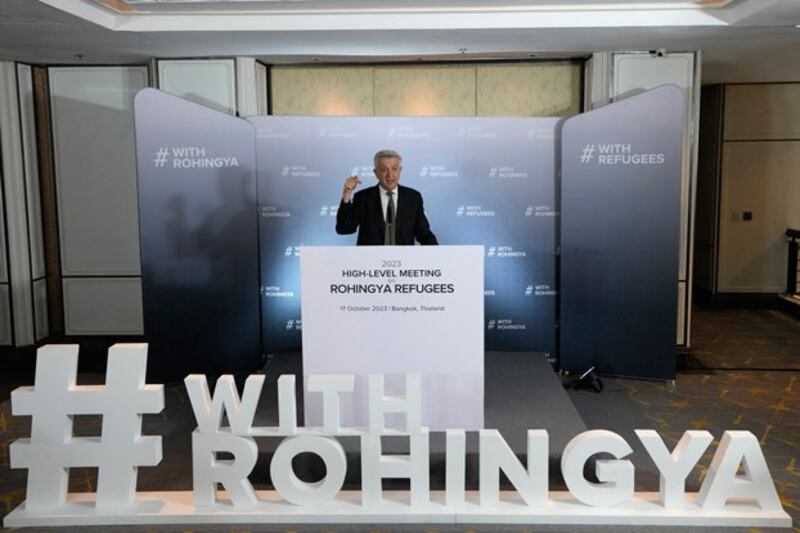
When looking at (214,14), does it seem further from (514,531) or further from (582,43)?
(514,531)

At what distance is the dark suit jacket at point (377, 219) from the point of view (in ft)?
22.0

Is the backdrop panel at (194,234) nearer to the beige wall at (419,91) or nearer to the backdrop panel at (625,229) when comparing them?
the beige wall at (419,91)

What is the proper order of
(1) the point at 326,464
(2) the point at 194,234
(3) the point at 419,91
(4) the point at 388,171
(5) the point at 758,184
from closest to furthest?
1. (1) the point at 326,464
2. (2) the point at 194,234
3. (4) the point at 388,171
4. (3) the point at 419,91
5. (5) the point at 758,184

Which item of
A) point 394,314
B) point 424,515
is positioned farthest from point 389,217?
point 424,515

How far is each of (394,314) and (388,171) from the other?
2.61m

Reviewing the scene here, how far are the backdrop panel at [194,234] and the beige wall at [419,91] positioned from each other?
1256 mm

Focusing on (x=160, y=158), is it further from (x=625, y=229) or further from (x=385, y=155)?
(x=625, y=229)

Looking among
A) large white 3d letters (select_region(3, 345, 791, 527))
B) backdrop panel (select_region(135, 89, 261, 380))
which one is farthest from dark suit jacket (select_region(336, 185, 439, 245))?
large white 3d letters (select_region(3, 345, 791, 527))

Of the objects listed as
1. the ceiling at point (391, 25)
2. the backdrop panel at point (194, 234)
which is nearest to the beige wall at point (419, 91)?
the ceiling at point (391, 25)

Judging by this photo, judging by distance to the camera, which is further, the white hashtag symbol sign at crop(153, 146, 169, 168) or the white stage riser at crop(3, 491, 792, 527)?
the white hashtag symbol sign at crop(153, 146, 169, 168)

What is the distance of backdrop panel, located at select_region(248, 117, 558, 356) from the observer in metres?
6.96

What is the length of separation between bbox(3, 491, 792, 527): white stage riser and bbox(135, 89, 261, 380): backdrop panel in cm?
249

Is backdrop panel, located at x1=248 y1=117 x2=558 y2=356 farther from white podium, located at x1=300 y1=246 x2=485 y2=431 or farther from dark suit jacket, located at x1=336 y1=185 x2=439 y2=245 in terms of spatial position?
white podium, located at x1=300 y1=246 x2=485 y2=431

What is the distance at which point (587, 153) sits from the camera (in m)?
6.57
